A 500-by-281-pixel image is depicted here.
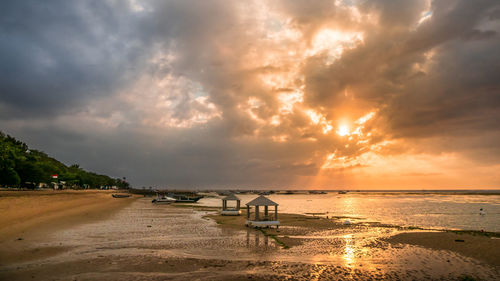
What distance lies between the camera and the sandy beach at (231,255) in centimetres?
1493

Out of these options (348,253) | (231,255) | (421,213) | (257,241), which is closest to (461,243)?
(348,253)

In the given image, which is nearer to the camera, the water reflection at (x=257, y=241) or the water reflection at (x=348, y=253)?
the water reflection at (x=348, y=253)

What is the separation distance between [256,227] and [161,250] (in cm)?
1399

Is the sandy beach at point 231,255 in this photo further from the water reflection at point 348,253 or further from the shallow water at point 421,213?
the shallow water at point 421,213

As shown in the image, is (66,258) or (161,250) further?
(161,250)

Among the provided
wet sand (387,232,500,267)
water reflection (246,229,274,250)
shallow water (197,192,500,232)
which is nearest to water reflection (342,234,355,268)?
wet sand (387,232,500,267)

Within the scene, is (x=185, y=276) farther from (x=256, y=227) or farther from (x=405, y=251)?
(x=256, y=227)

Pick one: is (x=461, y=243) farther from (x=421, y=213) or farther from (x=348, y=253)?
(x=421, y=213)

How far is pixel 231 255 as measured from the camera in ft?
62.9

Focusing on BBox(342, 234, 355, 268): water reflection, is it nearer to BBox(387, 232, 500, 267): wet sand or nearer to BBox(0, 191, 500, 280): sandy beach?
BBox(0, 191, 500, 280): sandy beach

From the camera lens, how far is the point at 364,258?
19125mm

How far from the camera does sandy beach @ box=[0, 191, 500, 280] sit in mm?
14930

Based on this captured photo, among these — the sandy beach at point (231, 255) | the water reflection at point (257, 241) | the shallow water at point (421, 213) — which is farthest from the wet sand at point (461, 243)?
the shallow water at point (421, 213)

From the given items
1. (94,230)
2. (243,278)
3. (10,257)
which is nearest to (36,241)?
(10,257)
